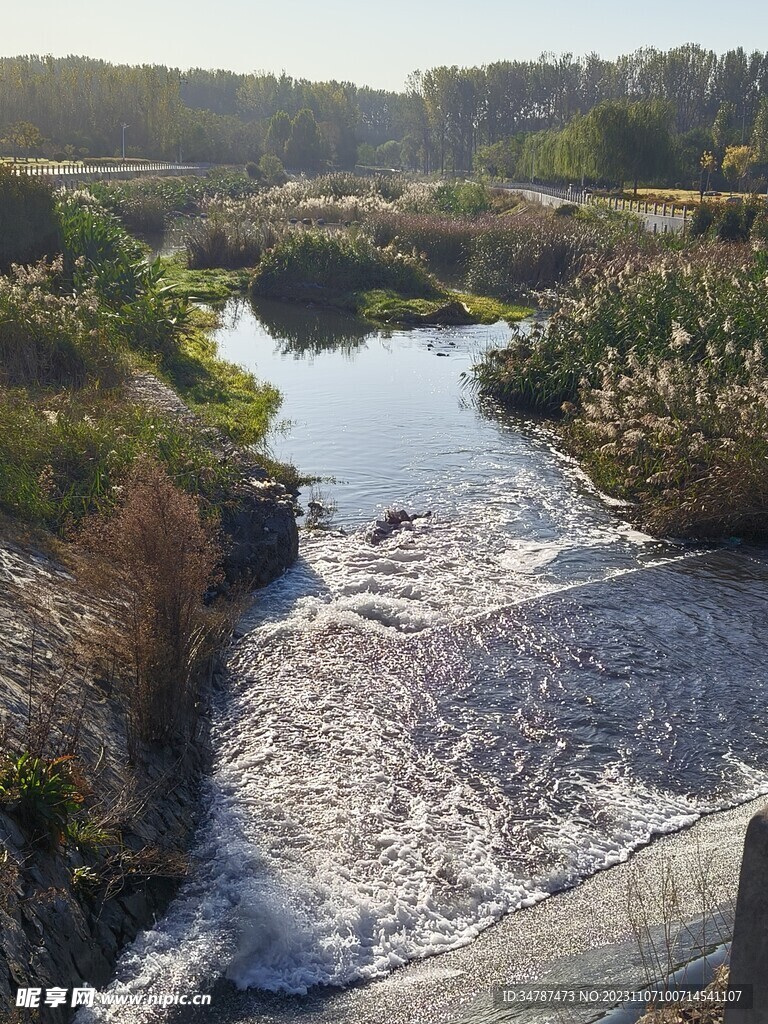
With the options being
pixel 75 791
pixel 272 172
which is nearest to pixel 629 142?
pixel 272 172

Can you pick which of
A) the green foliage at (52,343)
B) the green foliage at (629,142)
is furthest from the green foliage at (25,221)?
the green foliage at (629,142)

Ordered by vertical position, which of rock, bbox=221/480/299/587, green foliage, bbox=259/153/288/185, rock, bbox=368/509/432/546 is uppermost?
green foliage, bbox=259/153/288/185

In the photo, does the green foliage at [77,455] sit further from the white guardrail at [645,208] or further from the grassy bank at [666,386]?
the white guardrail at [645,208]

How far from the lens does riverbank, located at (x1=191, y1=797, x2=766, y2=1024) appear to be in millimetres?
4488

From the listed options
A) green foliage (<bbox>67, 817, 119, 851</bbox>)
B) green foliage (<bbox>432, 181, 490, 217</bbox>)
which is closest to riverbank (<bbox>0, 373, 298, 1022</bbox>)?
green foliage (<bbox>67, 817, 119, 851</bbox>)

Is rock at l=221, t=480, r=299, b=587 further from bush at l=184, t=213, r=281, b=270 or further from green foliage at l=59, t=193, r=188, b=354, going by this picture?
bush at l=184, t=213, r=281, b=270

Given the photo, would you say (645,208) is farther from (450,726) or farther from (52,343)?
(450,726)

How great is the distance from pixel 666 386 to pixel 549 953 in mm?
8526

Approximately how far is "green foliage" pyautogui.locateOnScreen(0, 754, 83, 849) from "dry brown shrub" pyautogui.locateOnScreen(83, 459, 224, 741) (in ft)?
4.37

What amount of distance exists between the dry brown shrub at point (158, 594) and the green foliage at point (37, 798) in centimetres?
133

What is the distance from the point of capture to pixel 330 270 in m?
28.4

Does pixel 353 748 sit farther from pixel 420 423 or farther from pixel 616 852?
pixel 420 423

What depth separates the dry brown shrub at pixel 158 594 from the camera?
19.4 feet

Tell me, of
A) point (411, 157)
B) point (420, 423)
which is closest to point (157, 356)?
point (420, 423)
